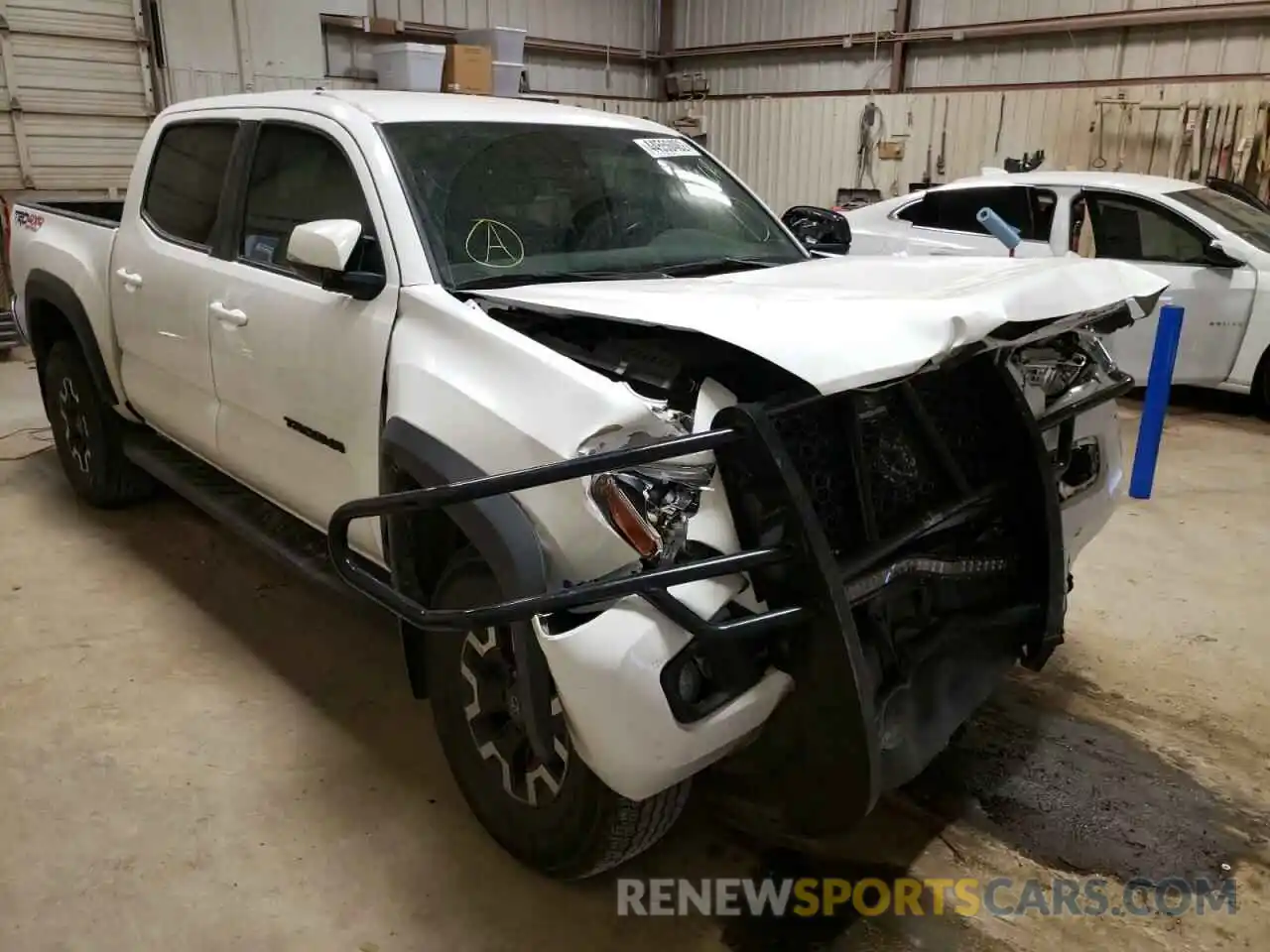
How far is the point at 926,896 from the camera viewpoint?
2279 mm

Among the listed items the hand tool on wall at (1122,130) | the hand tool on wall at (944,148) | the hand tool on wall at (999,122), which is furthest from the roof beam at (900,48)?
the hand tool on wall at (1122,130)

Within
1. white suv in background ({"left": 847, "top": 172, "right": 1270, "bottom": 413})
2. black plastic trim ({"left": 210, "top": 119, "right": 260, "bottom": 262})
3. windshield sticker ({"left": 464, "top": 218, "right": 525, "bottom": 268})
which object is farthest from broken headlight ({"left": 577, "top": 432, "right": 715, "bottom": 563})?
white suv in background ({"left": 847, "top": 172, "right": 1270, "bottom": 413})

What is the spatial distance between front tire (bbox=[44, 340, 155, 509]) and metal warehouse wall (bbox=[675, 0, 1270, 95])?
9379 mm

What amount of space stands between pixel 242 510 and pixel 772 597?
2.29 m

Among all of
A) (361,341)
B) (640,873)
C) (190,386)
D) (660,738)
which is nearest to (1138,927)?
(640,873)

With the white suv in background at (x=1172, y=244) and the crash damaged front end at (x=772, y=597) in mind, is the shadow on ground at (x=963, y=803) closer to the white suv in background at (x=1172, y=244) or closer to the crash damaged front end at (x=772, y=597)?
the crash damaged front end at (x=772, y=597)

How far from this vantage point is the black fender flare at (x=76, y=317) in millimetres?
3980

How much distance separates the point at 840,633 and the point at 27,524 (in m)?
4.18

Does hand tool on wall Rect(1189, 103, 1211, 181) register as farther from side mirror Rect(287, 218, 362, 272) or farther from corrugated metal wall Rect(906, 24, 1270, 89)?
side mirror Rect(287, 218, 362, 272)

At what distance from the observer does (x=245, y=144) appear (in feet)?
10.3

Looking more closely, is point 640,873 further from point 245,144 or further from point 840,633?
point 245,144

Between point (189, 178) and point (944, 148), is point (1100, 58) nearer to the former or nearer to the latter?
point (944, 148)

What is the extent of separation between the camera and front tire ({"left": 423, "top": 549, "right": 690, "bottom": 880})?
207 cm

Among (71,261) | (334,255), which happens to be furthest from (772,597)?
(71,261)
